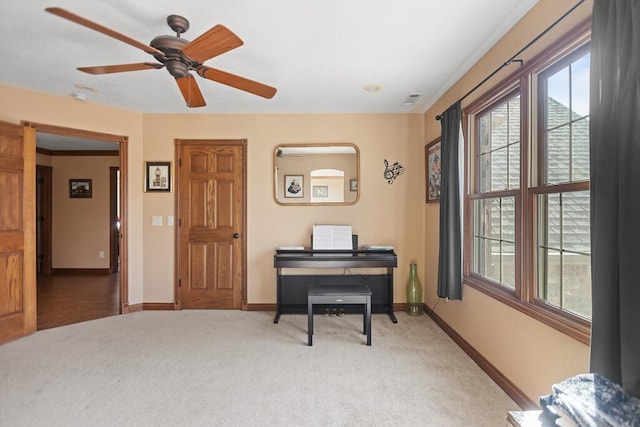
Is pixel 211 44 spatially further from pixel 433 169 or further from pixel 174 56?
pixel 433 169

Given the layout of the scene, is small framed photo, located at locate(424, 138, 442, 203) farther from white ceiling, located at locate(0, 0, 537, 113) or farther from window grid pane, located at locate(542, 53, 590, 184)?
window grid pane, located at locate(542, 53, 590, 184)

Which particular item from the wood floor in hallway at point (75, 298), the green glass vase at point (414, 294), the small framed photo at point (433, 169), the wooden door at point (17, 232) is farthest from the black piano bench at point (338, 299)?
the wooden door at point (17, 232)

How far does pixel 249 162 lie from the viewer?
3.80 metres

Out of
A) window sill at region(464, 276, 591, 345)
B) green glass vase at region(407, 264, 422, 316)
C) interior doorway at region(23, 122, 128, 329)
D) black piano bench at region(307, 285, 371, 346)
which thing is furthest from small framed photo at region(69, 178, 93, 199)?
window sill at region(464, 276, 591, 345)

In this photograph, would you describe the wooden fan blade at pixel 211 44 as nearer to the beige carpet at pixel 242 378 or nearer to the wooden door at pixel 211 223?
the wooden door at pixel 211 223

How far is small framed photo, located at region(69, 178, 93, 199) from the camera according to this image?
5.88m

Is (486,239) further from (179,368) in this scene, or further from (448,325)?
(179,368)

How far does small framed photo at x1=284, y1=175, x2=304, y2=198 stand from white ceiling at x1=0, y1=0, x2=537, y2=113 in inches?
36.6

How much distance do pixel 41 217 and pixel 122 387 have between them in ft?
18.1

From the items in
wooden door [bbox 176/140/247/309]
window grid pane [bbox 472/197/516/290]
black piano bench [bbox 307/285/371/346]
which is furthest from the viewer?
wooden door [bbox 176/140/247/309]

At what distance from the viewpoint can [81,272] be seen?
5824 millimetres

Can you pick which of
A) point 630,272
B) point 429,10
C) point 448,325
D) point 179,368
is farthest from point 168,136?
point 630,272

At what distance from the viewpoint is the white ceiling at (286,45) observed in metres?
1.86

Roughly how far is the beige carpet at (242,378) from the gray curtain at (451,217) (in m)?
0.60
